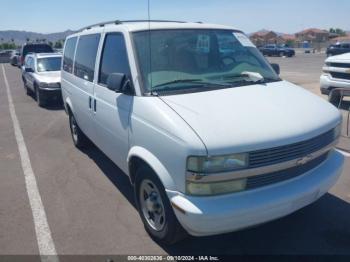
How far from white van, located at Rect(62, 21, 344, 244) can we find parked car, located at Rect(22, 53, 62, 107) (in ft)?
22.4

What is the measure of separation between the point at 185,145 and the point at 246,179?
22.9 inches

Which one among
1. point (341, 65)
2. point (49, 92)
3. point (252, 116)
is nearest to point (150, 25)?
point (252, 116)

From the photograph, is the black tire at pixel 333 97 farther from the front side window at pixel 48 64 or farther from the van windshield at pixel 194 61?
the front side window at pixel 48 64

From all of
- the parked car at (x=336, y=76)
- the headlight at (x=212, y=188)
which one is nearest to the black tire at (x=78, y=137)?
the headlight at (x=212, y=188)

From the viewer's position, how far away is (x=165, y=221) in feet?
11.1

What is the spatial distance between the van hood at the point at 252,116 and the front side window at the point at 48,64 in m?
9.95

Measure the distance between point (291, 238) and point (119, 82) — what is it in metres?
2.29

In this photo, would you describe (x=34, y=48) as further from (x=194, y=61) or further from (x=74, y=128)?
(x=194, y=61)

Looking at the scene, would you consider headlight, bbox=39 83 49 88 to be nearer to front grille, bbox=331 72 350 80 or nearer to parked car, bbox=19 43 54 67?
front grille, bbox=331 72 350 80

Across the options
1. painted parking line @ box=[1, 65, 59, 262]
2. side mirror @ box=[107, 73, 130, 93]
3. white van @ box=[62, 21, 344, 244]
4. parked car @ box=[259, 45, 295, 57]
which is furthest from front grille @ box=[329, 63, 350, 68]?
parked car @ box=[259, 45, 295, 57]

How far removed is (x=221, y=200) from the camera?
295 centimetres

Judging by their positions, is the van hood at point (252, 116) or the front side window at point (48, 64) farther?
the front side window at point (48, 64)

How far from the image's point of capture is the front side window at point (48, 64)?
12.4 meters

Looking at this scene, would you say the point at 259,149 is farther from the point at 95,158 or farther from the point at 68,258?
the point at 95,158
